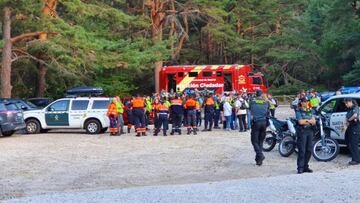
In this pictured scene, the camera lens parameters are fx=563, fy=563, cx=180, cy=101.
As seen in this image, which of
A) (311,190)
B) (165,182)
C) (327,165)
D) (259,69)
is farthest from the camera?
(259,69)

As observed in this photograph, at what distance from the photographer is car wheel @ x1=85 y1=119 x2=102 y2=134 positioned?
24.3 metres

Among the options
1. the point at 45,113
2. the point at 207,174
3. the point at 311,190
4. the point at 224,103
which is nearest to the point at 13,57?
the point at 45,113

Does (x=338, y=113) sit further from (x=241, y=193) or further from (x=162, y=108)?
(x=162, y=108)

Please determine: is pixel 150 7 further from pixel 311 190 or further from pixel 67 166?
pixel 311 190

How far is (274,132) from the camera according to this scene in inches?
649

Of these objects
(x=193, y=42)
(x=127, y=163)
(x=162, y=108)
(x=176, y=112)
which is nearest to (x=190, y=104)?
(x=176, y=112)

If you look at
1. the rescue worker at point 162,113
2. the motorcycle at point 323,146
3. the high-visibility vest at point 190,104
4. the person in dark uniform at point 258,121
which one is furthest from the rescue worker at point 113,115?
the motorcycle at point 323,146

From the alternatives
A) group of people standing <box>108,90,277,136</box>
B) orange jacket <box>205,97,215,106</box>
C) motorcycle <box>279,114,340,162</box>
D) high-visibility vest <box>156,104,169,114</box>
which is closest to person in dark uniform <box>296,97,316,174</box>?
motorcycle <box>279,114,340,162</box>

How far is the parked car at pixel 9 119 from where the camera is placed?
72.5 ft

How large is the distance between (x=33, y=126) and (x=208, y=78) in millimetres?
15118

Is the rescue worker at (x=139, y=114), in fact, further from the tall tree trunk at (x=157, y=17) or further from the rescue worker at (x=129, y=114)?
the tall tree trunk at (x=157, y=17)

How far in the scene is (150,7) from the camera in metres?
48.0

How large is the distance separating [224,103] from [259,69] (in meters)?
33.1

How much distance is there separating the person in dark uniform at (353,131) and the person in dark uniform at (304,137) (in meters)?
1.53
